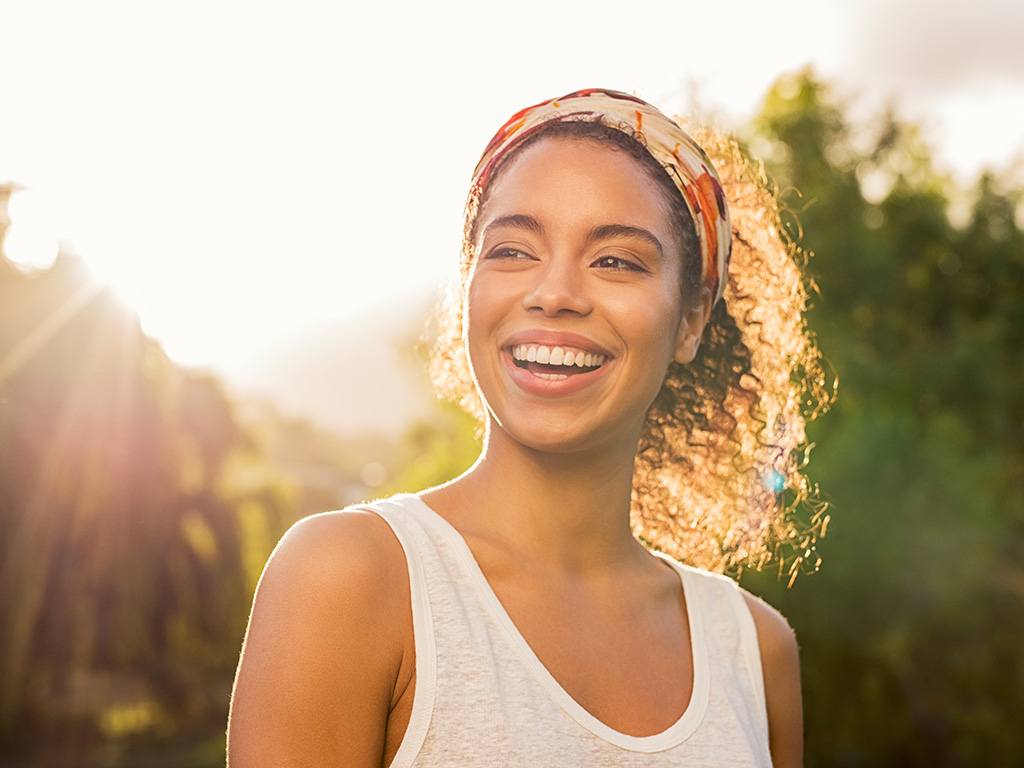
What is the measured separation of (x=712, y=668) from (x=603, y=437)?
51 centimetres

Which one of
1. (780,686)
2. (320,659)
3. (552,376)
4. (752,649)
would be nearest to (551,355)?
(552,376)

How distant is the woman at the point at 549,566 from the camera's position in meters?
1.45

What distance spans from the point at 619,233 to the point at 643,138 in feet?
0.76

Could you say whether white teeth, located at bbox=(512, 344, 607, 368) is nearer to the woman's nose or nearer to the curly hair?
the woman's nose

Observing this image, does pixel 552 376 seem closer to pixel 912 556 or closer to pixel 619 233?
pixel 619 233

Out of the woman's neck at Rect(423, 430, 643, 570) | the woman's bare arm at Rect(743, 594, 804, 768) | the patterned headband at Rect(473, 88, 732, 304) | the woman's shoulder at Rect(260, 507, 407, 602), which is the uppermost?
the patterned headband at Rect(473, 88, 732, 304)

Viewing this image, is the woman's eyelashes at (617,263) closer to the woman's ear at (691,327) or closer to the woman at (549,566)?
the woman at (549,566)

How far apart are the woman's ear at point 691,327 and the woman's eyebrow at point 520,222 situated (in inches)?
16.7

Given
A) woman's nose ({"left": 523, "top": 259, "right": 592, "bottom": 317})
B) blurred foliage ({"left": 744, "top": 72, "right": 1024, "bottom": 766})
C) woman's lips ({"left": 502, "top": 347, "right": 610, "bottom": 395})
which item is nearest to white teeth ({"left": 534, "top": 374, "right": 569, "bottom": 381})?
woman's lips ({"left": 502, "top": 347, "right": 610, "bottom": 395})

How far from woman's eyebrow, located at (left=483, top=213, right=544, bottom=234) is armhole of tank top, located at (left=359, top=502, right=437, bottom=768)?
0.57 metres

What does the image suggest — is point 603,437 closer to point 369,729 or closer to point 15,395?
point 369,729

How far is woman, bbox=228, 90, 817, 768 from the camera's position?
1445mm

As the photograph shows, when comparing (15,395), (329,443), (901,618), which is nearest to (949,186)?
(901,618)

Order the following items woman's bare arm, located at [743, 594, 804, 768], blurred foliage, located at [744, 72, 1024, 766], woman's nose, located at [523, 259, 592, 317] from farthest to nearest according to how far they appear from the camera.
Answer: blurred foliage, located at [744, 72, 1024, 766]
woman's bare arm, located at [743, 594, 804, 768]
woman's nose, located at [523, 259, 592, 317]
